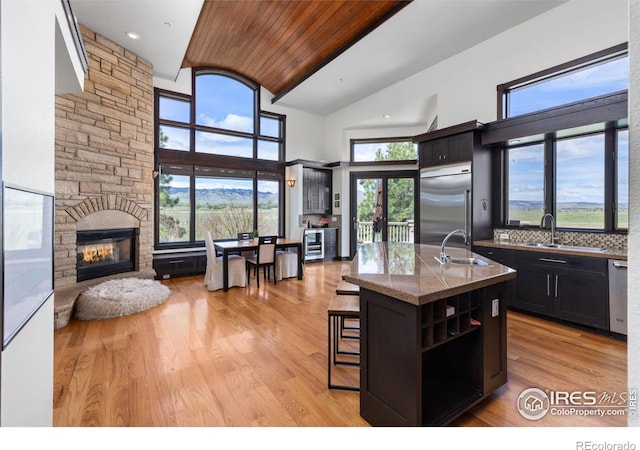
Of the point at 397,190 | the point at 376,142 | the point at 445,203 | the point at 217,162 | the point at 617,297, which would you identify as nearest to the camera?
the point at 617,297

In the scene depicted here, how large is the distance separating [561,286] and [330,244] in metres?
5.00

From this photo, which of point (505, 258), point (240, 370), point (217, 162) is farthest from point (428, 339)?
point (217, 162)

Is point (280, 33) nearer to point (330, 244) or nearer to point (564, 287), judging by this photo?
point (330, 244)

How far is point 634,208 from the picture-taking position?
2.32 feet

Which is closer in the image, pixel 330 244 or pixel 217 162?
pixel 217 162

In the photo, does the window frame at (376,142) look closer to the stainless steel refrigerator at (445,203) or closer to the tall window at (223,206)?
the stainless steel refrigerator at (445,203)

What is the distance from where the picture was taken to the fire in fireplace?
4.27m

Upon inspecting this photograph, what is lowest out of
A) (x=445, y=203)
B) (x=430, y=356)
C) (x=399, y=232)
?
(x=430, y=356)

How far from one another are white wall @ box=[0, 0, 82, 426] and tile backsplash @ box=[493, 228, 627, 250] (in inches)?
195

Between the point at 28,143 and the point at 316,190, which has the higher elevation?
the point at 316,190

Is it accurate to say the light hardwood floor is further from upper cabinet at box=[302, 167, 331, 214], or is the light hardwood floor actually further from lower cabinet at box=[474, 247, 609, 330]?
upper cabinet at box=[302, 167, 331, 214]

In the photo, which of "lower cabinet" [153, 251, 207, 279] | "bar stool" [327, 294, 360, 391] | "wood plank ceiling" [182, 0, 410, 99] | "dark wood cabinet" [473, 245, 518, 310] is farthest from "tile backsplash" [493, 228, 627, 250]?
"lower cabinet" [153, 251, 207, 279]

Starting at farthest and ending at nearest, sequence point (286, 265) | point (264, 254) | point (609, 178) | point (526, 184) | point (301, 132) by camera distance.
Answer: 1. point (301, 132)
2. point (286, 265)
3. point (264, 254)
4. point (526, 184)
5. point (609, 178)

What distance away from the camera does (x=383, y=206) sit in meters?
7.25
